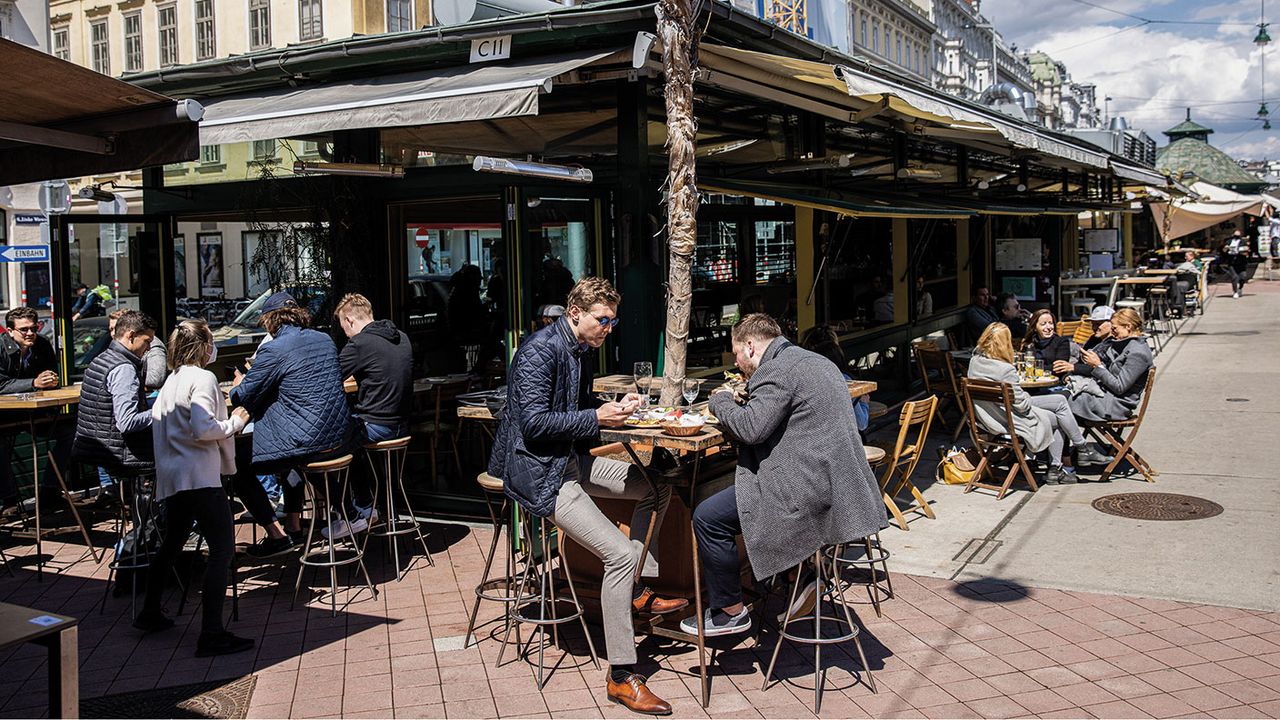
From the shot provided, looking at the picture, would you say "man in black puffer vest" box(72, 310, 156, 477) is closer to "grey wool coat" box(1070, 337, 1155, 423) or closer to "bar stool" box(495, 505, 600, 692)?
"bar stool" box(495, 505, 600, 692)

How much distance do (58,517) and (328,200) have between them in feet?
10.3

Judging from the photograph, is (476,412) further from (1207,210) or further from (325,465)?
(1207,210)

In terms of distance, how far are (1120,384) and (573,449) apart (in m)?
5.59

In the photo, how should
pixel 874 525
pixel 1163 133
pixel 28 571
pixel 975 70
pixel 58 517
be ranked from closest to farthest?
pixel 874 525 → pixel 28 571 → pixel 58 517 → pixel 1163 133 → pixel 975 70

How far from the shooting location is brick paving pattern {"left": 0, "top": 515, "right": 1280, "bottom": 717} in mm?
4457

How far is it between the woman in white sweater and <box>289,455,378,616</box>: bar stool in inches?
23.9

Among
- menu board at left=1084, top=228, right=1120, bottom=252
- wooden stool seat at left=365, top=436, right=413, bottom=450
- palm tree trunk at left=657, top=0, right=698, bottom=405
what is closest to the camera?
palm tree trunk at left=657, top=0, right=698, bottom=405

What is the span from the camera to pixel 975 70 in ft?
286

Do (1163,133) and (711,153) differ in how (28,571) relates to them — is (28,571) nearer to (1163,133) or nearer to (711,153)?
(711,153)

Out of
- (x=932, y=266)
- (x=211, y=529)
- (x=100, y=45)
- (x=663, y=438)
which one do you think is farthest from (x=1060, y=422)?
(x=100, y=45)

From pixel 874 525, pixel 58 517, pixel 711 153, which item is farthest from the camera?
pixel 711 153

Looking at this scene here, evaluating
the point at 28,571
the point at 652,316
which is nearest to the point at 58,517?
the point at 28,571

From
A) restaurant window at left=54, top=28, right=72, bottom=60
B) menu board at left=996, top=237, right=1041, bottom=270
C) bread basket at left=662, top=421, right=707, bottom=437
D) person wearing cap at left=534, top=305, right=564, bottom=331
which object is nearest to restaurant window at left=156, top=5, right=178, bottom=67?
restaurant window at left=54, top=28, right=72, bottom=60

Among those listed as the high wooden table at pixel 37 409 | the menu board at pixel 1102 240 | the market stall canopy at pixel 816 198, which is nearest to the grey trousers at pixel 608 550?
the market stall canopy at pixel 816 198
